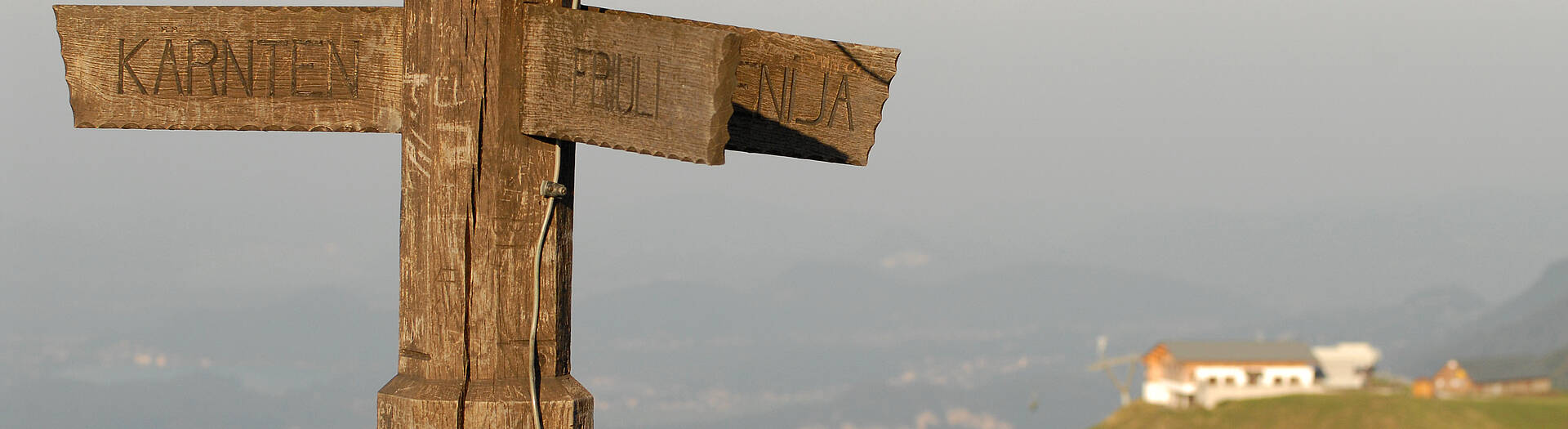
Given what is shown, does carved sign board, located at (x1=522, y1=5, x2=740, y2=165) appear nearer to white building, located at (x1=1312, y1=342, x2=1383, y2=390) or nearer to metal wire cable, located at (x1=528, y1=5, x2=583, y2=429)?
metal wire cable, located at (x1=528, y1=5, x2=583, y2=429)

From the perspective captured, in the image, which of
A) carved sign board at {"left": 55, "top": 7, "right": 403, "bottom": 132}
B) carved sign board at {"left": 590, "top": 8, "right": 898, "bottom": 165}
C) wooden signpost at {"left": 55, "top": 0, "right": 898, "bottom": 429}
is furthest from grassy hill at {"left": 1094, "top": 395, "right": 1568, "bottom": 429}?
carved sign board at {"left": 55, "top": 7, "right": 403, "bottom": 132}

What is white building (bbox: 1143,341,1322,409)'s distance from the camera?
5300 cm

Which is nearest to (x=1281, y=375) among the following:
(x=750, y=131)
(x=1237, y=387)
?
(x=1237, y=387)

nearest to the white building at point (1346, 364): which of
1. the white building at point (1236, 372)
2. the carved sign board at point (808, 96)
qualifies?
the white building at point (1236, 372)

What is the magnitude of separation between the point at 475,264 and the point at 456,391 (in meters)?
0.38

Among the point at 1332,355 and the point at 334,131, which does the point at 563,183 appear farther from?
the point at 1332,355

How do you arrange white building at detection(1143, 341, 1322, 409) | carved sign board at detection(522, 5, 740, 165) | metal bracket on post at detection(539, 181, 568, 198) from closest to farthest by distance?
carved sign board at detection(522, 5, 740, 165) → metal bracket on post at detection(539, 181, 568, 198) → white building at detection(1143, 341, 1322, 409)

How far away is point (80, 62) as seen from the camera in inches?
181

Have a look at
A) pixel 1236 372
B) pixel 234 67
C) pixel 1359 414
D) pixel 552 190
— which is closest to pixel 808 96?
pixel 552 190

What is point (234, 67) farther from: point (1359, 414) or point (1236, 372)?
point (1236, 372)

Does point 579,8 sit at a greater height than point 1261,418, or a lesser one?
greater

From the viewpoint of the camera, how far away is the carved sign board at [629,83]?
3.52 m

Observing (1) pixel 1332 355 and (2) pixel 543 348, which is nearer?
(2) pixel 543 348

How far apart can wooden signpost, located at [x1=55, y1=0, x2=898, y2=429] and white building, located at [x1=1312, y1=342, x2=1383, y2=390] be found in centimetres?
5532
